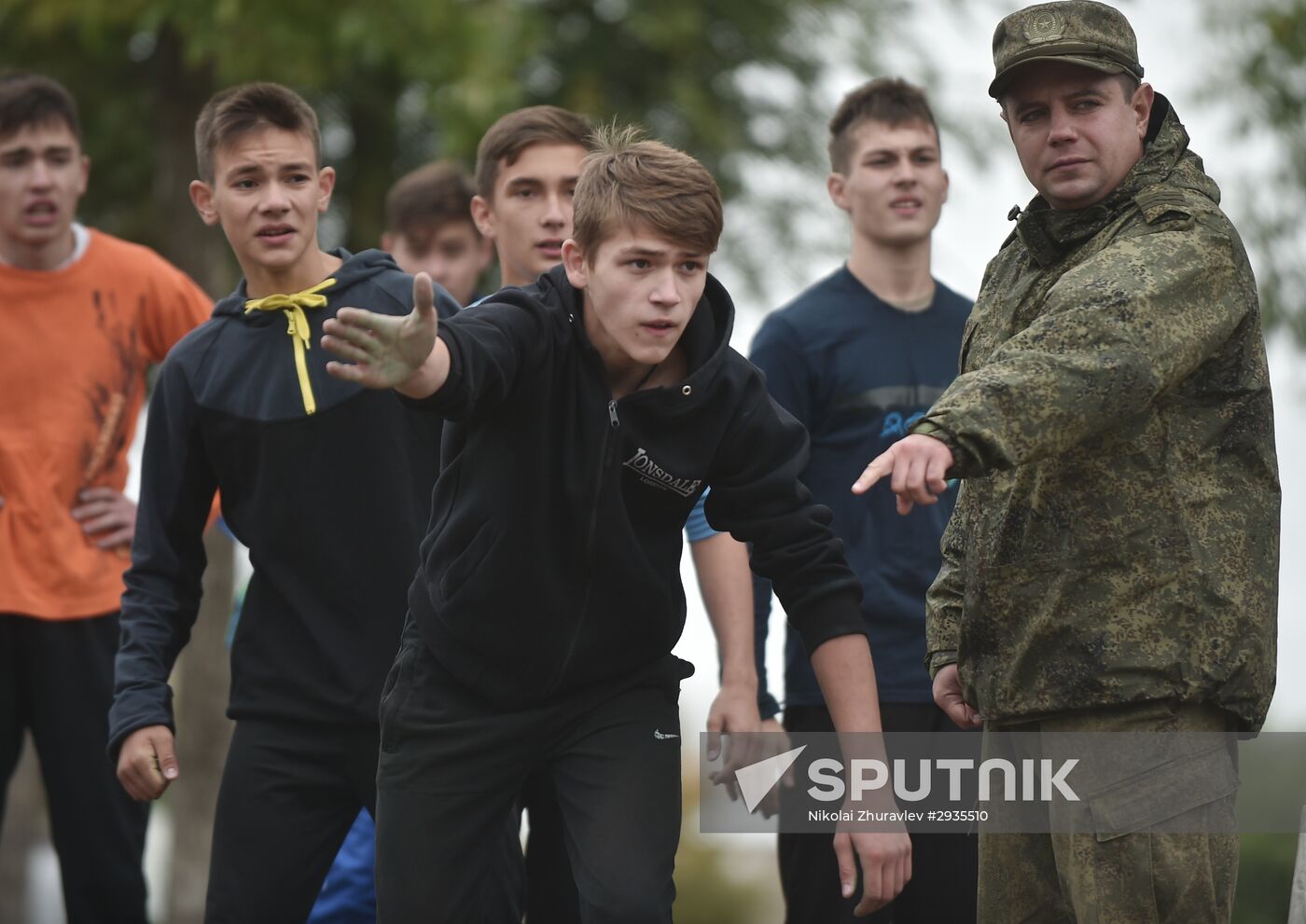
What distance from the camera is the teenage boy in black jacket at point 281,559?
175 inches

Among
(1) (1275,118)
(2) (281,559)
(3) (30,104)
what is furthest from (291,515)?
(1) (1275,118)

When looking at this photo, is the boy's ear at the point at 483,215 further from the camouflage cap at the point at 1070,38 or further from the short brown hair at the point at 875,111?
the camouflage cap at the point at 1070,38

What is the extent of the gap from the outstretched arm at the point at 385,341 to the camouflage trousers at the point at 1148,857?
5.05 ft

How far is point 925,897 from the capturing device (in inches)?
195

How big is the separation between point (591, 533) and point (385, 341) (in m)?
0.81

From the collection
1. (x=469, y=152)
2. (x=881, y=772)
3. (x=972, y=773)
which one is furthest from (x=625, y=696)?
(x=469, y=152)

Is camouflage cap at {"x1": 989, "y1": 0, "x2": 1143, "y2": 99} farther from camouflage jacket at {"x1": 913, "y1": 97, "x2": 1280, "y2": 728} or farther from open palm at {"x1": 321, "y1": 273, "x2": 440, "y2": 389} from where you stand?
open palm at {"x1": 321, "y1": 273, "x2": 440, "y2": 389}

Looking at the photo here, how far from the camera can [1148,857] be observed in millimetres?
3498

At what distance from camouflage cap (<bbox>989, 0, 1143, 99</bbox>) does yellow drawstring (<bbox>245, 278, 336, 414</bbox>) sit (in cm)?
189

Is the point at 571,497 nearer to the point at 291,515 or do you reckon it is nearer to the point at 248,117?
the point at 291,515

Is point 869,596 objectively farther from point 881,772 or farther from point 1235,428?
point 1235,428

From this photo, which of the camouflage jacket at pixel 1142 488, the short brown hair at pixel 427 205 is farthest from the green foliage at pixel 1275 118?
the camouflage jacket at pixel 1142 488

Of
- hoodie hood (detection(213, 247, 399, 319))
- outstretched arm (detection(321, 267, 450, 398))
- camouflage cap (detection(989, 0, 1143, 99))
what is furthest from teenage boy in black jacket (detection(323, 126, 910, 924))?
hoodie hood (detection(213, 247, 399, 319))

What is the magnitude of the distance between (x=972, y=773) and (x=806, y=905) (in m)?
0.93
